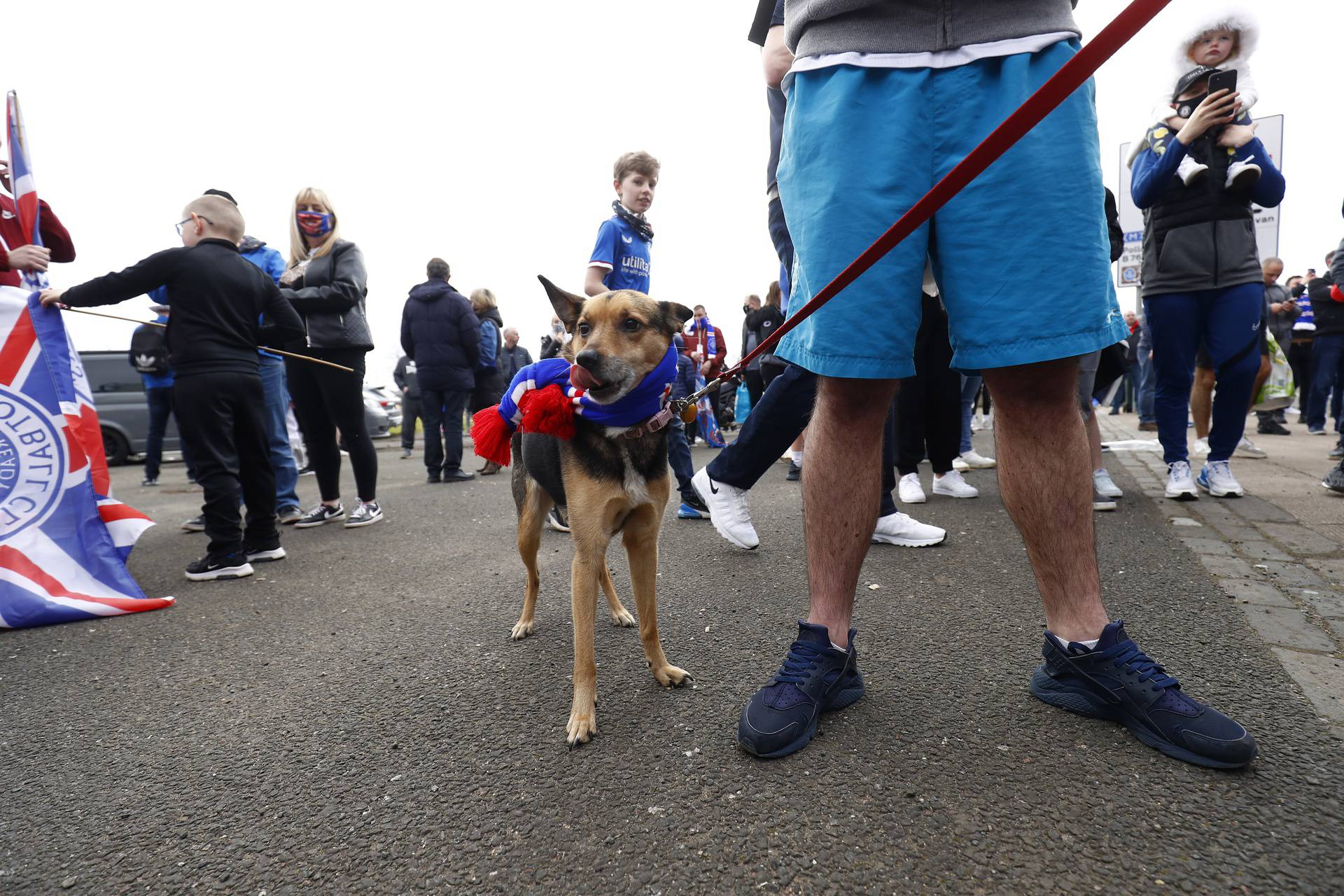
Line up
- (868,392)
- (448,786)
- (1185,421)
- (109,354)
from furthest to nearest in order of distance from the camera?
(109,354) < (1185,421) < (868,392) < (448,786)

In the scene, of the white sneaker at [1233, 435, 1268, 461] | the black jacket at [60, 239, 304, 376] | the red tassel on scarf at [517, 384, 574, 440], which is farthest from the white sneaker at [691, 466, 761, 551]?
the white sneaker at [1233, 435, 1268, 461]

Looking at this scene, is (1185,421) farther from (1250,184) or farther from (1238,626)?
(1238,626)

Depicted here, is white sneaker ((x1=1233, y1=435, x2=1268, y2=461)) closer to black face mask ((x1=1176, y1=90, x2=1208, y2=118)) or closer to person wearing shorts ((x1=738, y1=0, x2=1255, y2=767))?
black face mask ((x1=1176, y1=90, x2=1208, y2=118))

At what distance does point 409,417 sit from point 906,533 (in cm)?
943

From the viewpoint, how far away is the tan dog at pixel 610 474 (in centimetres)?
190

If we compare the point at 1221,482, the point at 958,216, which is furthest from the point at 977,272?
the point at 1221,482

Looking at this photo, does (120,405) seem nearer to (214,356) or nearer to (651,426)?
(214,356)

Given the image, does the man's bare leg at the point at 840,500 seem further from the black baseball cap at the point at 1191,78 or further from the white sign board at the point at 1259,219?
the white sign board at the point at 1259,219

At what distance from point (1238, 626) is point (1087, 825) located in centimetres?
138

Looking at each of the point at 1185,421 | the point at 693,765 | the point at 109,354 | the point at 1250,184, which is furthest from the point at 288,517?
the point at 109,354

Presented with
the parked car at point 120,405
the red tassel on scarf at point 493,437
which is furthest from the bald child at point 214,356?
the parked car at point 120,405

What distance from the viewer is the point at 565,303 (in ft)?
7.86

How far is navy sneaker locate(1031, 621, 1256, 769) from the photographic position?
1374 millimetres

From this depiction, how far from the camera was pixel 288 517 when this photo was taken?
5.20 m
